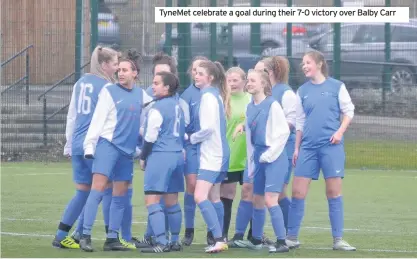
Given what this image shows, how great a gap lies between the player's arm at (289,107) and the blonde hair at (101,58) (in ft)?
5.68

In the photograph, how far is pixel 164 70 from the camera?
1073 centimetres

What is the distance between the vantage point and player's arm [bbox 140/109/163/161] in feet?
32.8

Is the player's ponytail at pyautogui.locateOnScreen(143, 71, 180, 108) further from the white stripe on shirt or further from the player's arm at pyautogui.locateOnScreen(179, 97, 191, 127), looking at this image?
the white stripe on shirt

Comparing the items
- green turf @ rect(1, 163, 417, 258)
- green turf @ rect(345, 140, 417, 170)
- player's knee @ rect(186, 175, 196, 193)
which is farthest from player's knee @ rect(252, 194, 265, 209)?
green turf @ rect(345, 140, 417, 170)

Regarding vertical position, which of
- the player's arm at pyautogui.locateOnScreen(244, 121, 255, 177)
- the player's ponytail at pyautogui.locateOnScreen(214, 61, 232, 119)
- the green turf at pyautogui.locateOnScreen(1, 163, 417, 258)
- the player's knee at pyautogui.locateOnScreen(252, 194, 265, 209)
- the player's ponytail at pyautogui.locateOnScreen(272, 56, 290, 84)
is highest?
the player's ponytail at pyautogui.locateOnScreen(272, 56, 290, 84)

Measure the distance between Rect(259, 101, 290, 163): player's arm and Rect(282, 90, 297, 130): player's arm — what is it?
22.6 inches

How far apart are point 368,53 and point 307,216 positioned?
8.30 metres

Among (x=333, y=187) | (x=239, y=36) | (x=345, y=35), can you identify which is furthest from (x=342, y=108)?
(x=345, y=35)

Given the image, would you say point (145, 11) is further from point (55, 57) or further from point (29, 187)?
point (29, 187)

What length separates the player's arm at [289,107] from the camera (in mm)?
10781

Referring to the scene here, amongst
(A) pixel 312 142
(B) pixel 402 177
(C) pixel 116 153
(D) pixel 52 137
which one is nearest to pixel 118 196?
(C) pixel 116 153

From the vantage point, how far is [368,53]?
68.7 feet

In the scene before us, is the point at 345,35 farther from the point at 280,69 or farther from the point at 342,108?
the point at 342,108

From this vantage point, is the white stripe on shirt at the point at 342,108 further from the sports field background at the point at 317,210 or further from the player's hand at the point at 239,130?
the sports field background at the point at 317,210
